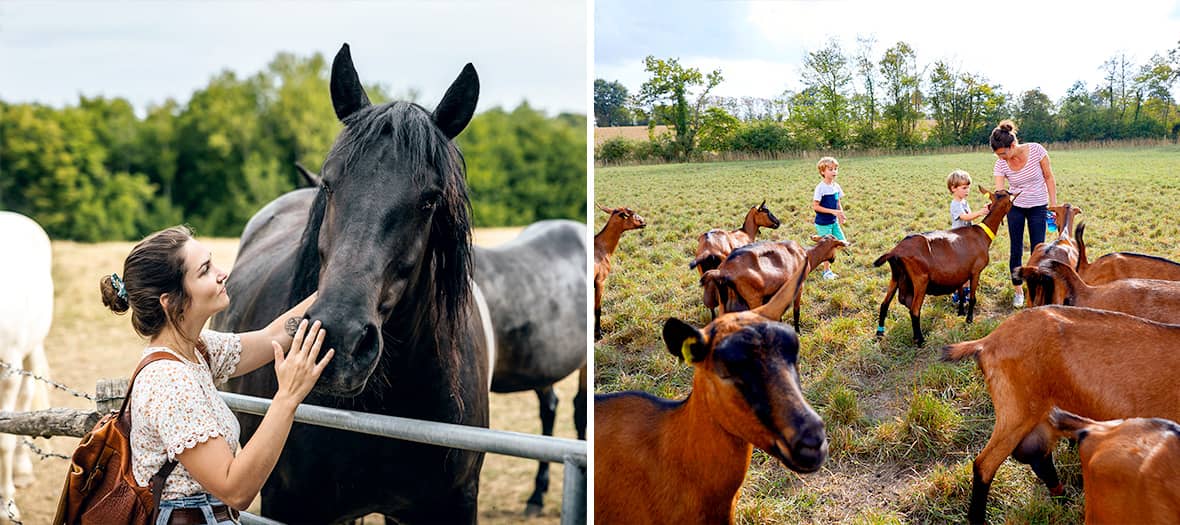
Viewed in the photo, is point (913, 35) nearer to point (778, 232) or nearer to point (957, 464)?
point (778, 232)

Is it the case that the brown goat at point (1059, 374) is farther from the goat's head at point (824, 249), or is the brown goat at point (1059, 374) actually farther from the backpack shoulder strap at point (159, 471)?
the backpack shoulder strap at point (159, 471)

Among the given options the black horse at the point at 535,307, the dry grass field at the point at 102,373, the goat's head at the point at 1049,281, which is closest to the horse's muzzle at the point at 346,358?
the goat's head at the point at 1049,281

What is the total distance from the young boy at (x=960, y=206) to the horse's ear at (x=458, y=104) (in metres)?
1.75

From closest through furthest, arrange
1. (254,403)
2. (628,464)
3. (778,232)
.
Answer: (254,403) < (628,464) < (778,232)

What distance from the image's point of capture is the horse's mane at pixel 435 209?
186cm

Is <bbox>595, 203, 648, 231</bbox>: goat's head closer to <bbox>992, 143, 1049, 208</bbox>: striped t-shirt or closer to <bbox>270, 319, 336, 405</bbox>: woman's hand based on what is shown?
<bbox>992, 143, 1049, 208</bbox>: striped t-shirt

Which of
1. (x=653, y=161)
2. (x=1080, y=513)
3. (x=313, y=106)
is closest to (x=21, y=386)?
(x=653, y=161)

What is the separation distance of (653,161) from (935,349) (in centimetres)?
124

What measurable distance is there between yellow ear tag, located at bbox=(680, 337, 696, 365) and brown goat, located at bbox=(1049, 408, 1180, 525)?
89 cm

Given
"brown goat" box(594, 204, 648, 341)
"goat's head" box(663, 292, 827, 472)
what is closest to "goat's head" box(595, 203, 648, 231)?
"brown goat" box(594, 204, 648, 341)

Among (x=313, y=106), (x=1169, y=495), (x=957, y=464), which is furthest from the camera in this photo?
(x=313, y=106)

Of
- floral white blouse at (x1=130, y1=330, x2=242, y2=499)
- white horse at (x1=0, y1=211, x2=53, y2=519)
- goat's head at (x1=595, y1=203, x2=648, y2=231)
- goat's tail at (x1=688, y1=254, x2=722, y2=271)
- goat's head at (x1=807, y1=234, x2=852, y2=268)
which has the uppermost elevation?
goat's head at (x1=595, y1=203, x2=648, y2=231)

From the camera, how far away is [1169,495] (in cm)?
171

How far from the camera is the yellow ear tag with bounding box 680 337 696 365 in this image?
1913 mm
